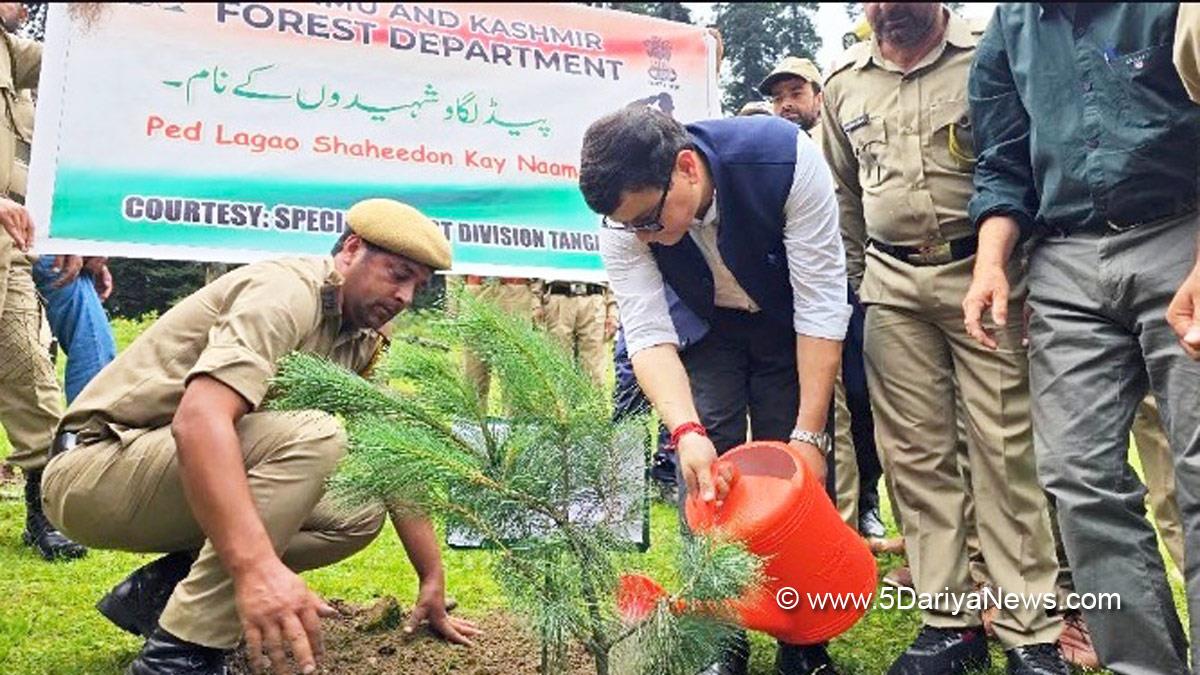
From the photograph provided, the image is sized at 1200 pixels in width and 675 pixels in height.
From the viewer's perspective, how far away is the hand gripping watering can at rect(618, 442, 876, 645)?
1796 mm

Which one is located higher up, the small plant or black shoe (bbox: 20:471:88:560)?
the small plant

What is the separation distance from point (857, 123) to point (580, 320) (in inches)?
116

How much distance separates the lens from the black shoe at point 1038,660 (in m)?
2.23

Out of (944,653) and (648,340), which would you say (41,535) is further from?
(944,653)

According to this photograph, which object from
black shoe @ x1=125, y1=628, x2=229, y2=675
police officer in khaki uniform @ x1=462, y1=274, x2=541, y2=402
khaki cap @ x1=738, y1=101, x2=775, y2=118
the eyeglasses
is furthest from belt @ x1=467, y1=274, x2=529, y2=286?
black shoe @ x1=125, y1=628, x2=229, y2=675

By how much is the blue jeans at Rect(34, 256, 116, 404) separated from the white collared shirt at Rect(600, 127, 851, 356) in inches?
86.1

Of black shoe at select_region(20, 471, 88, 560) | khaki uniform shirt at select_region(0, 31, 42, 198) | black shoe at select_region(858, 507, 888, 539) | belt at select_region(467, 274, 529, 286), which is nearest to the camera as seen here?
black shoe at select_region(20, 471, 88, 560)

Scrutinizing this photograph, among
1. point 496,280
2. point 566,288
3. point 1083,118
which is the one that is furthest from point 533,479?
point 566,288

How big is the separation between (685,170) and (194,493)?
1143mm

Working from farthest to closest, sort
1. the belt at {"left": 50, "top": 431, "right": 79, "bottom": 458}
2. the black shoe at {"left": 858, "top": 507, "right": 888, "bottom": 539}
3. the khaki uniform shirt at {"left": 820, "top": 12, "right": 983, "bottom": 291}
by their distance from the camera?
the black shoe at {"left": 858, "top": 507, "right": 888, "bottom": 539} → the khaki uniform shirt at {"left": 820, "top": 12, "right": 983, "bottom": 291} → the belt at {"left": 50, "top": 431, "right": 79, "bottom": 458}

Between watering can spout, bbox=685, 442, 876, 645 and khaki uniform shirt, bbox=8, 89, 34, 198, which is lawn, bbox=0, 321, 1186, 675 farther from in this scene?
khaki uniform shirt, bbox=8, 89, 34, 198

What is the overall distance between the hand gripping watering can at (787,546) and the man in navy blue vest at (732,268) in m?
0.21

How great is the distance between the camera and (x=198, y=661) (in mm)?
2012

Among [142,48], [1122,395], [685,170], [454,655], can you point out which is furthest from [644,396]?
[142,48]
